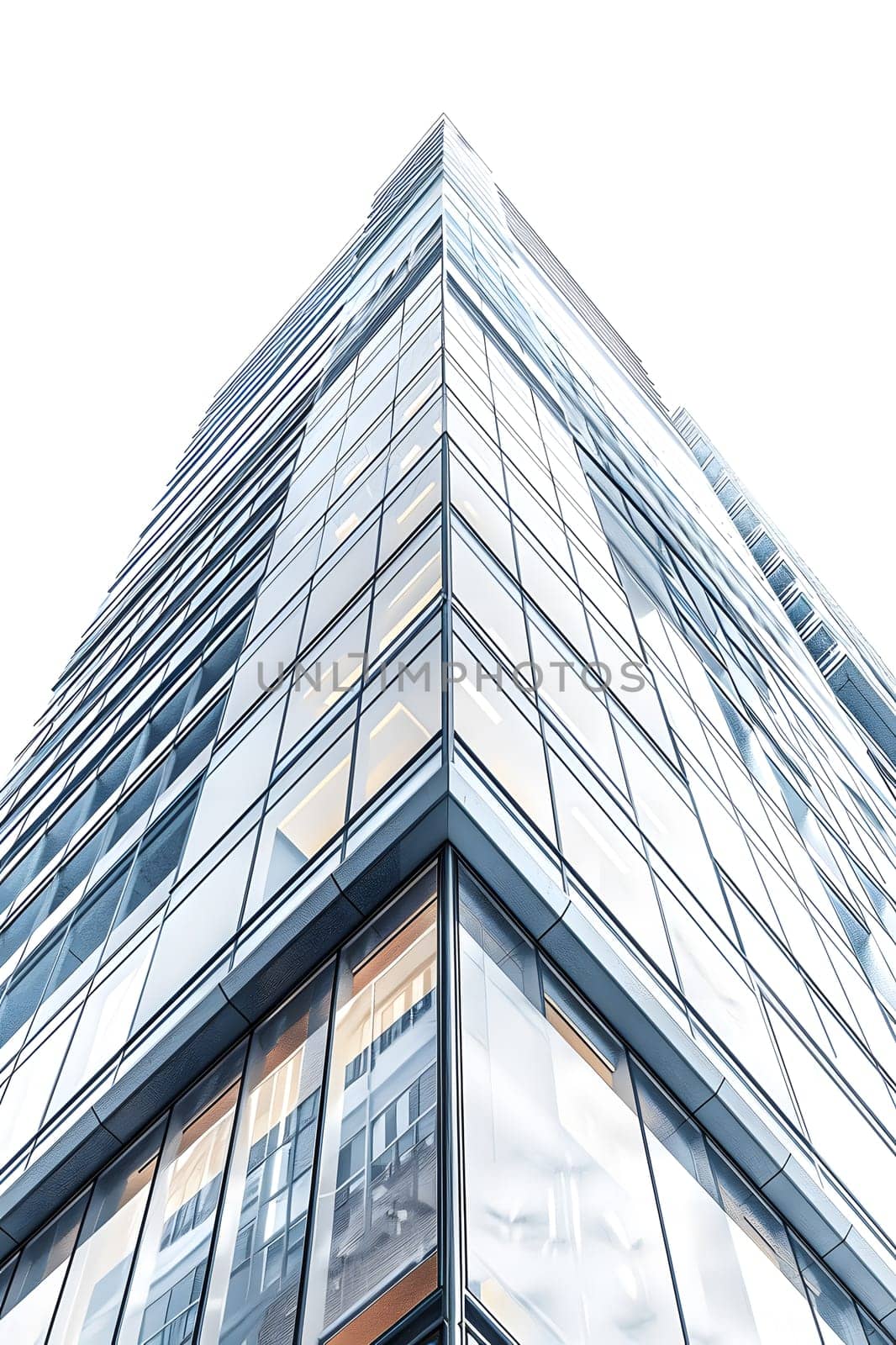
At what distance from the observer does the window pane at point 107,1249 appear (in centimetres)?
922

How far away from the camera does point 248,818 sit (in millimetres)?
12547

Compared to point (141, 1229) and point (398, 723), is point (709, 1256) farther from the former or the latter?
point (398, 723)

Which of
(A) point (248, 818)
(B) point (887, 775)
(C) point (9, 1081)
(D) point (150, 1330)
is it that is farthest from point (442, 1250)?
(B) point (887, 775)

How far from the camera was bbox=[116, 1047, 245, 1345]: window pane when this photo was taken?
27.2 ft

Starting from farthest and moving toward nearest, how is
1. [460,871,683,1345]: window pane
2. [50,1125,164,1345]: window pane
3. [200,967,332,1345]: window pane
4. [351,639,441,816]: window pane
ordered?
[351,639,441,816]: window pane
[50,1125,164,1345]: window pane
[200,967,332,1345]: window pane
[460,871,683,1345]: window pane

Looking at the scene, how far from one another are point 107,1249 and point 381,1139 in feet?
12.0

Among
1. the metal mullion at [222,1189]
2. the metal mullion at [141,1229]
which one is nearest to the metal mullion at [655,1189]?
the metal mullion at [222,1189]

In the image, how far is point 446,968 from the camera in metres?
8.27

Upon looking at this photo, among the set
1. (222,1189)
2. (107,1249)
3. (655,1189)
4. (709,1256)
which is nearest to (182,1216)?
(222,1189)

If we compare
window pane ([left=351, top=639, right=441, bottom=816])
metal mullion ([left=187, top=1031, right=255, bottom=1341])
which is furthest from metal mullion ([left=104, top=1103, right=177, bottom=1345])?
window pane ([left=351, top=639, right=441, bottom=816])

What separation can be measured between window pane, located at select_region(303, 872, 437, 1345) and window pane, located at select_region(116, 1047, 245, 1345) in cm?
140

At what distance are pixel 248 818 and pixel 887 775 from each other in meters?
33.3

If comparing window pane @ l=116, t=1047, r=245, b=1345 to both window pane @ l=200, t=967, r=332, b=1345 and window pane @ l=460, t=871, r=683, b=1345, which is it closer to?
window pane @ l=200, t=967, r=332, b=1345

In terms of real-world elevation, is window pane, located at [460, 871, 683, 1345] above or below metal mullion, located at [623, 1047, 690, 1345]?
above
